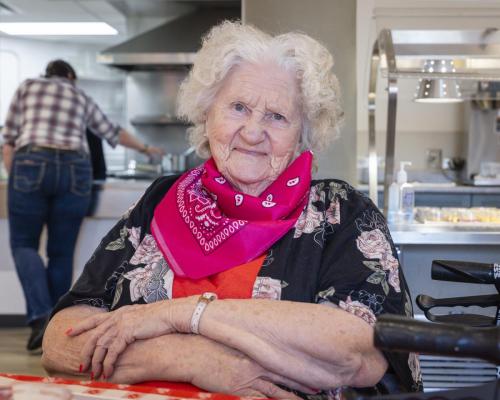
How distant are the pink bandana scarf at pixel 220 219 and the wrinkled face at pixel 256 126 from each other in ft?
0.11

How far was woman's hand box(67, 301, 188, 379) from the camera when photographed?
128 centimetres

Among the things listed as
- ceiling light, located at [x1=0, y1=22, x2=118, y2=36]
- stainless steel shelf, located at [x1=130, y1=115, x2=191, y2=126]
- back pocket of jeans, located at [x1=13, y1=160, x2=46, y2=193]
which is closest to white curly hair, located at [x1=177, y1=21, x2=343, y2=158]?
back pocket of jeans, located at [x1=13, y1=160, x2=46, y2=193]

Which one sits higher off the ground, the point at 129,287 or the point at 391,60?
the point at 391,60

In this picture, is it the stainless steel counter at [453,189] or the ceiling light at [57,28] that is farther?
the ceiling light at [57,28]

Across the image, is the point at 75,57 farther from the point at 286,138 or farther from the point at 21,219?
the point at 286,138

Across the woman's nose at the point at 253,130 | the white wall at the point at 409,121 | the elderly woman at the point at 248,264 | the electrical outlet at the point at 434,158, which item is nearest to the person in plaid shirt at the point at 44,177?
the white wall at the point at 409,121

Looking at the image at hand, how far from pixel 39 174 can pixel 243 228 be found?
2.54m

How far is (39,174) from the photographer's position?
3.71 m

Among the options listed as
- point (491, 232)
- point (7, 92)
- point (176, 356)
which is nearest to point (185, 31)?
point (7, 92)

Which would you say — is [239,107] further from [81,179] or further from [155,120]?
[155,120]

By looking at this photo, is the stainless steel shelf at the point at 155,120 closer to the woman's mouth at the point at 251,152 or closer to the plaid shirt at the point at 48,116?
the plaid shirt at the point at 48,116

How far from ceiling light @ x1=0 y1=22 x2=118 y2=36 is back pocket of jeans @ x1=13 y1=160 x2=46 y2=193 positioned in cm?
365

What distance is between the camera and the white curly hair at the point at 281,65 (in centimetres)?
156

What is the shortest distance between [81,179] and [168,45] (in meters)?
2.72
